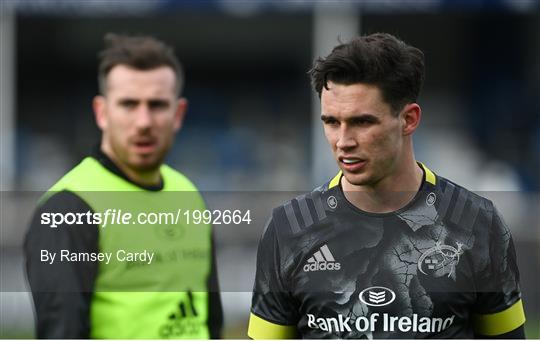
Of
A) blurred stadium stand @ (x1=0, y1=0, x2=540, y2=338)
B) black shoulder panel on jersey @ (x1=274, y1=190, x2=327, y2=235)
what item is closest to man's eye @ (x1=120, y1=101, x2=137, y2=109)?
black shoulder panel on jersey @ (x1=274, y1=190, x2=327, y2=235)

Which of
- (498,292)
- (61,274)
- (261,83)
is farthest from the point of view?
(261,83)

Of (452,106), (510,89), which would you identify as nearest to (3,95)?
(452,106)

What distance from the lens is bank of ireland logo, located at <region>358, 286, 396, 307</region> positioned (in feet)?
11.3

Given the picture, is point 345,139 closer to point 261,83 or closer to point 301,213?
point 301,213

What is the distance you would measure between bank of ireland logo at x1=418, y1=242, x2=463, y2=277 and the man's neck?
0.20 metres

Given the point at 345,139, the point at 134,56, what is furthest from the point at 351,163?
the point at 134,56

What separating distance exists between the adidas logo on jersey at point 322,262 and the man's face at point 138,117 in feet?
3.11

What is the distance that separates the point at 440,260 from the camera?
3480 mm

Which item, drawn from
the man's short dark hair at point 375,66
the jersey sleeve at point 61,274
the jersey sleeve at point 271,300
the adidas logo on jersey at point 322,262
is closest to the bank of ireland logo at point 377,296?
the adidas logo on jersey at point 322,262

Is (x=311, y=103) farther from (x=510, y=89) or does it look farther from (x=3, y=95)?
(x=3, y=95)

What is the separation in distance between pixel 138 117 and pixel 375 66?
1.14 meters

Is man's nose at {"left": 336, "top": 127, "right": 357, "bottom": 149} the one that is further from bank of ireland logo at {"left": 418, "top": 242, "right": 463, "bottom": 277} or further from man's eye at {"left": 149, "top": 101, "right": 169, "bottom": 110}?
man's eye at {"left": 149, "top": 101, "right": 169, "bottom": 110}

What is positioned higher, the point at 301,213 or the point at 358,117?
the point at 358,117

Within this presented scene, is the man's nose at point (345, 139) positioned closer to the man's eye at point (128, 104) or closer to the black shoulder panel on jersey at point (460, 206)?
the black shoulder panel on jersey at point (460, 206)
